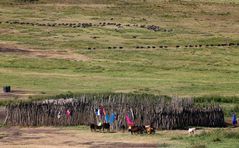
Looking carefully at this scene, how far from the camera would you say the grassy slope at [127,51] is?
58.0 m

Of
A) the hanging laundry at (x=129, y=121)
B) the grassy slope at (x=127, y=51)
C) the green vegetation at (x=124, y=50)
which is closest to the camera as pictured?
the hanging laundry at (x=129, y=121)

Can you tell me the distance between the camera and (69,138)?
38.3 m

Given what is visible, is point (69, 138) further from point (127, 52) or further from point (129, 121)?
point (127, 52)

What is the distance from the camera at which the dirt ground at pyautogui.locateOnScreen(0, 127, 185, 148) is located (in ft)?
119

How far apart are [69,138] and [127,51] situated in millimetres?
39171

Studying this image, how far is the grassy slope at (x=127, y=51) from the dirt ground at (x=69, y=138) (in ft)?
41.2

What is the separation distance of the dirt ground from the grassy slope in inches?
495

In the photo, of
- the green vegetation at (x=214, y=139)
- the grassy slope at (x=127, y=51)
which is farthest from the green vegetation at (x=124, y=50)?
the green vegetation at (x=214, y=139)

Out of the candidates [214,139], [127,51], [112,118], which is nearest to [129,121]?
[112,118]

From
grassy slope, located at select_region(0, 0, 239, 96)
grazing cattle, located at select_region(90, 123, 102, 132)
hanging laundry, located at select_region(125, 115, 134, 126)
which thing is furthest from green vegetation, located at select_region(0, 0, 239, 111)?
grazing cattle, located at select_region(90, 123, 102, 132)

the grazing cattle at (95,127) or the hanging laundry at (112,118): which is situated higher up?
the hanging laundry at (112,118)

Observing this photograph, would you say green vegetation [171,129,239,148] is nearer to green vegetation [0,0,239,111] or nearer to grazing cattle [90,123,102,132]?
grazing cattle [90,123,102,132]

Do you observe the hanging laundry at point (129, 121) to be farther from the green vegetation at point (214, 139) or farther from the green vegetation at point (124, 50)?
the green vegetation at point (124, 50)

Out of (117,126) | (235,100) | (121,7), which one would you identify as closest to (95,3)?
(121,7)
